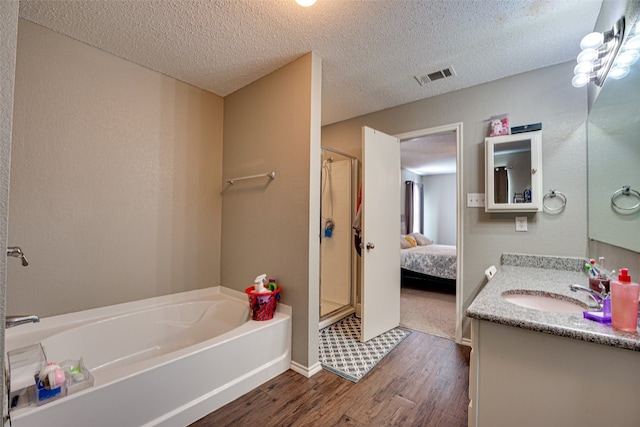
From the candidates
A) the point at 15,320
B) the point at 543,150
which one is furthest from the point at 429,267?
the point at 15,320

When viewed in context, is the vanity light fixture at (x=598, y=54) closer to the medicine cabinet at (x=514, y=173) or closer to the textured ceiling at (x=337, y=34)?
the textured ceiling at (x=337, y=34)

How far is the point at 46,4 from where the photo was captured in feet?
4.95

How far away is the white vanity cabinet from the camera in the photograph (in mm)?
819

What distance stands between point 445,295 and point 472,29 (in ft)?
10.8

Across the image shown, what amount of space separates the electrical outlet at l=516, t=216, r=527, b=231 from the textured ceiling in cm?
115

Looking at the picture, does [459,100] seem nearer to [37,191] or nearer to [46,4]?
[46,4]

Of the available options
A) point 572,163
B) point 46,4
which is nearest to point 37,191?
point 46,4

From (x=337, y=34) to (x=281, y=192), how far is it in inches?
44.4

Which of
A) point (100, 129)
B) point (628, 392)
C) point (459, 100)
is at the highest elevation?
point (459, 100)

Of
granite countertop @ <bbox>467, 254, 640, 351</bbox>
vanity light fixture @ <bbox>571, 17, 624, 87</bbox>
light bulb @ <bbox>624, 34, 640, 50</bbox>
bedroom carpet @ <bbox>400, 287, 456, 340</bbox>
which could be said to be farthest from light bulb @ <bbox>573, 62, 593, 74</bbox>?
bedroom carpet @ <bbox>400, 287, 456, 340</bbox>

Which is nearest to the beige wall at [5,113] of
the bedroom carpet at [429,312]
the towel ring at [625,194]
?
the towel ring at [625,194]

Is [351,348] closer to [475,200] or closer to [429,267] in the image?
[475,200]

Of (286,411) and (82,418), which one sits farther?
(286,411)

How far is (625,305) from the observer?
845mm
